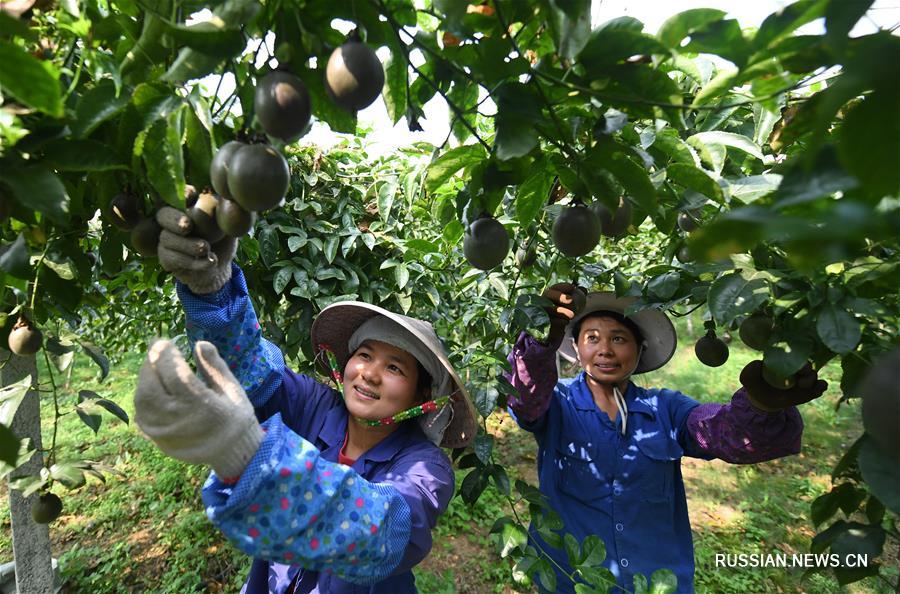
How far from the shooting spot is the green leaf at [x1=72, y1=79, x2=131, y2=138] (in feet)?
2.39

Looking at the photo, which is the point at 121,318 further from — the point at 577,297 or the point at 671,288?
the point at 671,288

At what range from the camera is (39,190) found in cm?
68

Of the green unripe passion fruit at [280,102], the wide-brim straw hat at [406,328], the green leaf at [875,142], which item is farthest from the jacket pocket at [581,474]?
the green leaf at [875,142]

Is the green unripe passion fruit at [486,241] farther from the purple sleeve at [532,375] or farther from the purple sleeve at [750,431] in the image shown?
the purple sleeve at [750,431]

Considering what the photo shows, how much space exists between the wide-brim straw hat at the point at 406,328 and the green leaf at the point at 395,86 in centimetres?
68

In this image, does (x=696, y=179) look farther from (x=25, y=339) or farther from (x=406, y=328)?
(x=25, y=339)

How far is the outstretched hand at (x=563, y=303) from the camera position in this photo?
1.65m

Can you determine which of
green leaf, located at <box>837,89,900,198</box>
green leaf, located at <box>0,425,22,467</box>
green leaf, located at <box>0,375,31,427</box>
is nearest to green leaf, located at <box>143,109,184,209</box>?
green leaf, located at <box>0,425,22,467</box>

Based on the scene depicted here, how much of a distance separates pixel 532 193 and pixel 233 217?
2.01 feet

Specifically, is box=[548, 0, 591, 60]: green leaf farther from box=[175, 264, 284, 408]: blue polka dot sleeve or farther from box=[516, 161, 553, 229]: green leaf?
box=[175, 264, 284, 408]: blue polka dot sleeve

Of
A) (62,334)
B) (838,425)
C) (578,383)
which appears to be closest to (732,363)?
(838,425)

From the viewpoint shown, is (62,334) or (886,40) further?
(62,334)

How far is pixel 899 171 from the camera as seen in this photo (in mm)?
340

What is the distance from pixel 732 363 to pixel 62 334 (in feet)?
29.5
